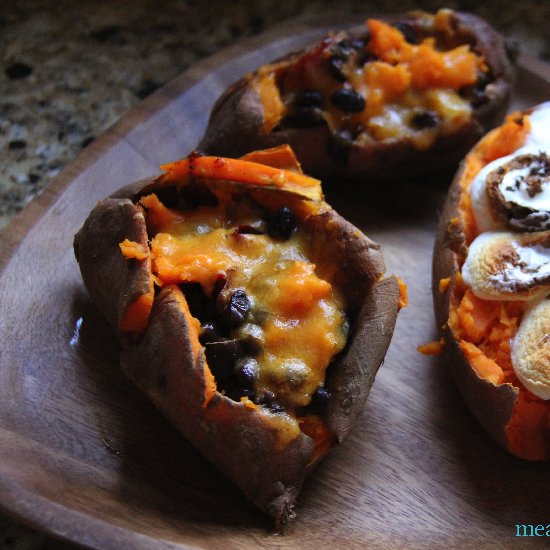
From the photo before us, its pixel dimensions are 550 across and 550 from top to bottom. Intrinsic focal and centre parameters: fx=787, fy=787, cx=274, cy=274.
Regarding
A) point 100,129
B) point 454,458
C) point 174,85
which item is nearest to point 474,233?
point 454,458

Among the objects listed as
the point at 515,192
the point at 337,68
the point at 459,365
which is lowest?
the point at 459,365

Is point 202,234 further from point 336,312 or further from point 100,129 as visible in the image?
point 100,129

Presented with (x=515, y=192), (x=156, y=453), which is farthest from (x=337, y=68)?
(x=156, y=453)

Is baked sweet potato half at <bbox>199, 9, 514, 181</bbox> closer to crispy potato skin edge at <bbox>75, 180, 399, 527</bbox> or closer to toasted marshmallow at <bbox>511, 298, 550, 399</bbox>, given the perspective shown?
crispy potato skin edge at <bbox>75, 180, 399, 527</bbox>

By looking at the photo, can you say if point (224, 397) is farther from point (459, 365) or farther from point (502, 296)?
point (502, 296)

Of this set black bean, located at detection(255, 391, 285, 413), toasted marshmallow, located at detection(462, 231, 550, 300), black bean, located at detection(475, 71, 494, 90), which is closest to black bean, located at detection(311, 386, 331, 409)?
black bean, located at detection(255, 391, 285, 413)

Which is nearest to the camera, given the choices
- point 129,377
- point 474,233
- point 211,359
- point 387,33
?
point 211,359

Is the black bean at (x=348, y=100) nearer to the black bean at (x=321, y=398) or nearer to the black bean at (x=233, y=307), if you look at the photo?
the black bean at (x=233, y=307)
